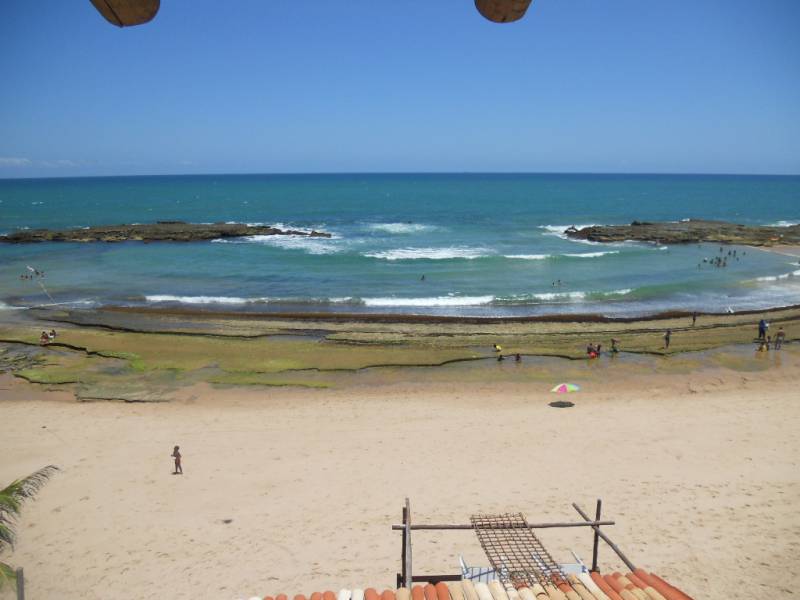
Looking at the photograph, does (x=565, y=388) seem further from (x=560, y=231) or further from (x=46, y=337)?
(x=560, y=231)

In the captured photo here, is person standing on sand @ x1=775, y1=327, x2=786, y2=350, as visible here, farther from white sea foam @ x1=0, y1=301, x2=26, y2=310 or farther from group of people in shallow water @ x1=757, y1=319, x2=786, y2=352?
white sea foam @ x1=0, y1=301, x2=26, y2=310

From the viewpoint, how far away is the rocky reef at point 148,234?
49875 mm

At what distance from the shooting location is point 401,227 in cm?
6072

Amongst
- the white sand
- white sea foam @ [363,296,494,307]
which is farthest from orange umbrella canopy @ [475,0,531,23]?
white sea foam @ [363,296,494,307]

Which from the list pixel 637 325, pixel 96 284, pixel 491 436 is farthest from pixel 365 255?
pixel 491 436

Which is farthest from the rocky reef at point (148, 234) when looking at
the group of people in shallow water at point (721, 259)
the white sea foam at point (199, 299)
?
the group of people in shallow water at point (721, 259)

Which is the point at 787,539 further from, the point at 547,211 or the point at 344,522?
the point at 547,211

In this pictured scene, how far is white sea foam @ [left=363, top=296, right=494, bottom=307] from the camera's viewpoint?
1130 inches

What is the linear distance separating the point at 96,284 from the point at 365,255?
1827 centimetres

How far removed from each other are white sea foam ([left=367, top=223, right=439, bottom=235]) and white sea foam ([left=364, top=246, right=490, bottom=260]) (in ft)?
36.8

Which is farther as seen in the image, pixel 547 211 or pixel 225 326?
pixel 547 211

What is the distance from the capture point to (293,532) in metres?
10.7

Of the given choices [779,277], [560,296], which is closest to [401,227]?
[560,296]

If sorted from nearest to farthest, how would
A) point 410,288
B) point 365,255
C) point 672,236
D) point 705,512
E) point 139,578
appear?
1. point 139,578
2. point 705,512
3. point 410,288
4. point 365,255
5. point 672,236
